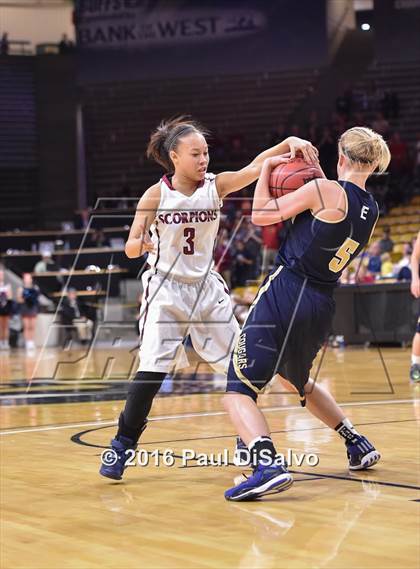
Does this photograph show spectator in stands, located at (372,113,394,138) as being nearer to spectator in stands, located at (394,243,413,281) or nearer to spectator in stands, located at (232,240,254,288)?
spectator in stands, located at (232,240,254,288)

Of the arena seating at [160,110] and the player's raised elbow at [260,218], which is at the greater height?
the arena seating at [160,110]

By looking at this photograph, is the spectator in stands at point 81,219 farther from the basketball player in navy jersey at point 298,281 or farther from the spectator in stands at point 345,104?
the basketball player in navy jersey at point 298,281

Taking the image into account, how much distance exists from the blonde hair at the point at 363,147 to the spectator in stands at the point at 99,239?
17.3 metres

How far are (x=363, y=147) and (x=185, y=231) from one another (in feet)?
3.33

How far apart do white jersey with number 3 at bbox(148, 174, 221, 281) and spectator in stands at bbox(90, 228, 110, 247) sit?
16672mm

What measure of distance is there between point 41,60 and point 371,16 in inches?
370

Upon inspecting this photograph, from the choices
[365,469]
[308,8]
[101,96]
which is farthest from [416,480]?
[101,96]

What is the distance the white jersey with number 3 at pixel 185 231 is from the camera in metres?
5.12

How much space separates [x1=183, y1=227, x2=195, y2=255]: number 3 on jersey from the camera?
5.14m

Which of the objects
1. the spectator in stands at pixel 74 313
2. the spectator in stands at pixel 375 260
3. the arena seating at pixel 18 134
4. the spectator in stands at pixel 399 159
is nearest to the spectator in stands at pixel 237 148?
the spectator in stands at pixel 399 159

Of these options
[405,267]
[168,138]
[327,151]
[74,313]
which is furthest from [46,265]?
[168,138]

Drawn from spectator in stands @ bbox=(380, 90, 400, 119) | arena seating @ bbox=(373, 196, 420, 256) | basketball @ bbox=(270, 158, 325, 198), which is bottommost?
arena seating @ bbox=(373, 196, 420, 256)

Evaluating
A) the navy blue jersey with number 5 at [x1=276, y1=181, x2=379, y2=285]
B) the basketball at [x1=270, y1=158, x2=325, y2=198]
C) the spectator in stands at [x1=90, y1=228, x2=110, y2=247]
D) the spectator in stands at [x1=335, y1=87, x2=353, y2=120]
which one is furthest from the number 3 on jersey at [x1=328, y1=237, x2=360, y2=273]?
the spectator in stands at [x1=335, y1=87, x2=353, y2=120]

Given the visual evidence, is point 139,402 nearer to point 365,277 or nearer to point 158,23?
point 365,277
